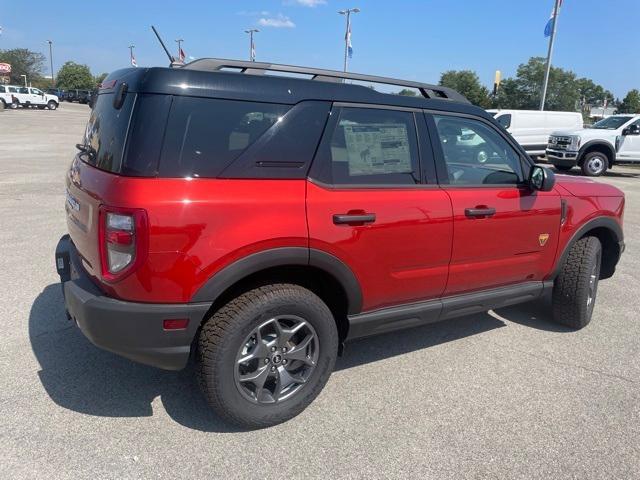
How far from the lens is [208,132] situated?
2492 millimetres

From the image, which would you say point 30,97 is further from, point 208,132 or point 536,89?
point 536,89

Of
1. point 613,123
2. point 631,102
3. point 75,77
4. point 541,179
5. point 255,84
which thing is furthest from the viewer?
point 75,77

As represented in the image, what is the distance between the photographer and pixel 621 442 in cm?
281

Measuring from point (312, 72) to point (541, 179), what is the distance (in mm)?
1800

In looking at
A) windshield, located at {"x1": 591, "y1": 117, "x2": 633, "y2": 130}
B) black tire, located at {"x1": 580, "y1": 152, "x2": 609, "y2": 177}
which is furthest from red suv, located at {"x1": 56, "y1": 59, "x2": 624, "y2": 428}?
windshield, located at {"x1": 591, "y1": 117, "x2": 633, "y2": 130}

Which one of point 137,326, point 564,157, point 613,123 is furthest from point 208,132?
point 613,123

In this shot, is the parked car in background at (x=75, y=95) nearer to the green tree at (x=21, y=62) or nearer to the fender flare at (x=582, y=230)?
the green tree at (x=21, y=62)

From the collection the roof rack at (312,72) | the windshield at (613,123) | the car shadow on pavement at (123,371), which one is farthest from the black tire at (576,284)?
the windshield at (613,123)

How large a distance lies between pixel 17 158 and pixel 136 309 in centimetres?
1368

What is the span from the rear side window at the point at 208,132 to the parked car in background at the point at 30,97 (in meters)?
49.3

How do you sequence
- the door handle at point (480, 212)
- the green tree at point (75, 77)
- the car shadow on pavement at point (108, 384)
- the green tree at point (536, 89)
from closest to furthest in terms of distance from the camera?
1. the car shadow on pavement at point (108, 384)
2. the door handle at point (480, 212)
3. the green tree at point (536, 89)
4. the green tree at point (75, 77)

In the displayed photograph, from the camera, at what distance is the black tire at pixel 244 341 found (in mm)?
2568

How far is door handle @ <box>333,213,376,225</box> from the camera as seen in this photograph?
277 centimetres

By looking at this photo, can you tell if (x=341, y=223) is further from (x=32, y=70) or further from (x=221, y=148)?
(x=32, y=70)
